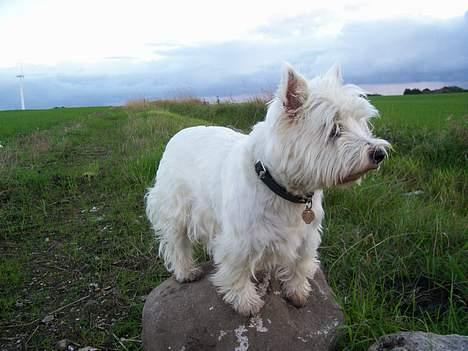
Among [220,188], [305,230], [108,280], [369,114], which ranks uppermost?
[369,114]

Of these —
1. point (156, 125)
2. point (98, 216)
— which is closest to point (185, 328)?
point (98, 216)

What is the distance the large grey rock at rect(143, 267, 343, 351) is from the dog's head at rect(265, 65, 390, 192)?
3.30 feet

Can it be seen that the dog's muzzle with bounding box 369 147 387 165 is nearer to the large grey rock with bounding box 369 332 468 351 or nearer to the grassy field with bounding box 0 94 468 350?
the large grey rock with bounding box 369 332 468 351

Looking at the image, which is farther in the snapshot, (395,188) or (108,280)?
(395,188)

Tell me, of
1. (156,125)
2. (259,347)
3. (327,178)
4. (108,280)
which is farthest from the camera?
(156,125)

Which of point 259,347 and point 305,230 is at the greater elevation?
point 305,230

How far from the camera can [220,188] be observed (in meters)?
3.50

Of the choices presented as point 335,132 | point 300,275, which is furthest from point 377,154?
point 300,275

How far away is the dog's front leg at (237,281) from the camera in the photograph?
3148 millimetres

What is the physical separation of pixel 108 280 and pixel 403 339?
2.92m

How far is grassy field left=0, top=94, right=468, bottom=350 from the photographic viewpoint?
3.55 metres

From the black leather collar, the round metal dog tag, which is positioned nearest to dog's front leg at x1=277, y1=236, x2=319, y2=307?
the round metal dog tag

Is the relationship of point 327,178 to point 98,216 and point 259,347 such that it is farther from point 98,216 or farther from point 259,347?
point 98,216

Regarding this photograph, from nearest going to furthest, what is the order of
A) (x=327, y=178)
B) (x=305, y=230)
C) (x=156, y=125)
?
1. (x=327, y=178)
2. (x=305, y=230)
3. (x=156, y=125)
